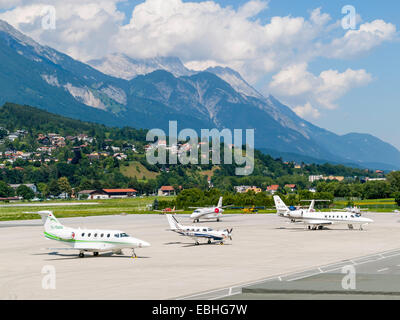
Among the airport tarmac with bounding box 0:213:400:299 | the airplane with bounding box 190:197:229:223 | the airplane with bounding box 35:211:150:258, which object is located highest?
the airplane with bounding box 190:197:229:223

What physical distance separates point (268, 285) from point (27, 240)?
46366 millimetres

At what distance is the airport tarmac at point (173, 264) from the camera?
34.7 meters

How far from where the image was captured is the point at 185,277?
1556 inches

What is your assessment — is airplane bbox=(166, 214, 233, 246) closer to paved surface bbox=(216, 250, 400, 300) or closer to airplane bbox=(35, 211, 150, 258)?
airplane bbox=(35, 211, 150, 258)

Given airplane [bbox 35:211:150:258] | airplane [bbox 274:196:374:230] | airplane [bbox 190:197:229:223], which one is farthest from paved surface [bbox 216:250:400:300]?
airplane [bbox 190:197:229:223]

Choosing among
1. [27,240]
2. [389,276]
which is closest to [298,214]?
[27,240]

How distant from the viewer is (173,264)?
46.9 m

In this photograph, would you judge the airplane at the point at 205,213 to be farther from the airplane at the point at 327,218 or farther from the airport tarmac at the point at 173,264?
the airport tarmac at the point at 173,264

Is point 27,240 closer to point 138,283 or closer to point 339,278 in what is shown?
point 138,283

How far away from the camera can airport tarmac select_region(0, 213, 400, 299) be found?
1366 inches

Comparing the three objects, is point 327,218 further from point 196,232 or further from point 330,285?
point 330,285

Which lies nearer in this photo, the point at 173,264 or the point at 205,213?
the point at 173,264

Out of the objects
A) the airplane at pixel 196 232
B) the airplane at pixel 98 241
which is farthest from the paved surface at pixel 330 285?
the airplane at pixel 196 232

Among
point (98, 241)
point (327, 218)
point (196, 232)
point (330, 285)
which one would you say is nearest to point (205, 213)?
point (327, 218)
